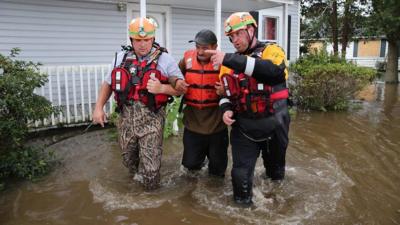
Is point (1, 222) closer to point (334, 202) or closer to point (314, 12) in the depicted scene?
point (334, 202)

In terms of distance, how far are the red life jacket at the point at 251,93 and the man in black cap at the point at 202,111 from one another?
340mm

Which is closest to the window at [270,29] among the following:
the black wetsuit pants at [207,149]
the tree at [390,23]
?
the tree at [390,23]

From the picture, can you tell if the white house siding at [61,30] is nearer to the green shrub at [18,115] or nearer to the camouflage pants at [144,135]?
the green shrub at [18,115]

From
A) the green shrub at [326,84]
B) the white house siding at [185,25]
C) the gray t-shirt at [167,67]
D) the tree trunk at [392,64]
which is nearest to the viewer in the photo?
the gray t-shirt at [167,67]

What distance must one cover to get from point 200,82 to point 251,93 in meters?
0.73

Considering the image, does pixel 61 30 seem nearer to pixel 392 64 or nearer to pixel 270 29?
pixel 270 29

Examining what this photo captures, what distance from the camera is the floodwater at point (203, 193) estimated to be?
3.83 meters

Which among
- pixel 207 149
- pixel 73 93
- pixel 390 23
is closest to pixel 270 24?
pixel 390 23

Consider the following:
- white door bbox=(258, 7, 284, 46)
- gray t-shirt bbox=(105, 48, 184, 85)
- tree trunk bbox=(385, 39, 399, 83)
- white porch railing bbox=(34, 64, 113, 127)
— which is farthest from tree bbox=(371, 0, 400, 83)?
gray t-shirt bbox=(105, 48, 184, 85)

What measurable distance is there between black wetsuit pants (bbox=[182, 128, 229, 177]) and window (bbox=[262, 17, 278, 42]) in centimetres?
981

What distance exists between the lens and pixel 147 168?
14.0 feet

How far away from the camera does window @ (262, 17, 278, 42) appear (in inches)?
545

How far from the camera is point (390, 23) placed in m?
17.5

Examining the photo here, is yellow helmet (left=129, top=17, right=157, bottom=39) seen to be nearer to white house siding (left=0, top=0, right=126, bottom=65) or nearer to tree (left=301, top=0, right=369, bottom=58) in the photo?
white house siding (left=0, top=0, right=126, bottom=65)
